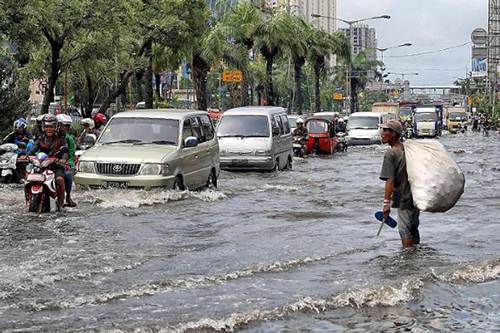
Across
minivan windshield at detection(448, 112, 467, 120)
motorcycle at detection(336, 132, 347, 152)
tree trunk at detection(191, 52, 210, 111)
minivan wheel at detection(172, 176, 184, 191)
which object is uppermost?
tree trunk at detection(191, 52, 210, 111)

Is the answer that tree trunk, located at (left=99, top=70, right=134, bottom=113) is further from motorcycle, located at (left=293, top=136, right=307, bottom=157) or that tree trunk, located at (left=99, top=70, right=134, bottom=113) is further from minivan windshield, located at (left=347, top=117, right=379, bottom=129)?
minivan windshield, located at (left=347, top=117, right=379, bottom=129)

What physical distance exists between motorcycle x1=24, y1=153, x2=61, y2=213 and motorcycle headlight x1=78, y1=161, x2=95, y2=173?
2.03 meters

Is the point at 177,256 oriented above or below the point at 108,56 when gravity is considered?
below

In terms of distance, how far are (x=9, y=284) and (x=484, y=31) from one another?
152 m

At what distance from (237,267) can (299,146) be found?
25371 millimetres

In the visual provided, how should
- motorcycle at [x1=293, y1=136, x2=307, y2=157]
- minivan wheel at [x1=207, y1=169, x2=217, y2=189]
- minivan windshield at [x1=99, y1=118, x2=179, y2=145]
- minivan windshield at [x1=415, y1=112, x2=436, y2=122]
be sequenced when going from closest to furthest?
minivan windshield at [x1=99, y1=118, x2=179, y2=145] → minivan wheel at [x1=207, y1=169, x2=217, y2=189] → motorcycle at [x1=293, y1=136, x2=307, y2=157] → minivan windshield at [x1=415, y1=112, x2=436, y2=122]

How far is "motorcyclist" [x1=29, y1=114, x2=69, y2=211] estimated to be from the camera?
14586 mm

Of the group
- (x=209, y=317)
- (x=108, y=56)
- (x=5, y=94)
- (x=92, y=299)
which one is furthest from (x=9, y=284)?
(x=108, y=56)

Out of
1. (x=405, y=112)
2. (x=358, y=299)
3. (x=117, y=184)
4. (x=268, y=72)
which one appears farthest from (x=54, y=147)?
(x=405, y=112)

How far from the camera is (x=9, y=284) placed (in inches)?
367

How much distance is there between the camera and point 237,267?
1059 cm

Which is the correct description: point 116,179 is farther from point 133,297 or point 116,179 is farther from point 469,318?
point 469,318

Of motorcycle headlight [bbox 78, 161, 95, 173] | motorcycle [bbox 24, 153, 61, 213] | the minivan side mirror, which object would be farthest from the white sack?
the minivan side mirror

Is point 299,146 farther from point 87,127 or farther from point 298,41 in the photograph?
point 298,41
